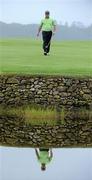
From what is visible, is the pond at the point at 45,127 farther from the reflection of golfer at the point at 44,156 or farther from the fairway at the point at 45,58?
the fairway at the point at 45,58

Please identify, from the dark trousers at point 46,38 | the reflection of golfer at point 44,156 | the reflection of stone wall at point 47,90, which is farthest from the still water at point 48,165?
the dark trousers at point 46,38

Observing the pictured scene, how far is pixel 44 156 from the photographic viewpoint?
1652cm

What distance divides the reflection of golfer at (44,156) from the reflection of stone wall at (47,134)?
0.81 meters

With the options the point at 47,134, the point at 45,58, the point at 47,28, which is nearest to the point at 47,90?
the point at 47,28

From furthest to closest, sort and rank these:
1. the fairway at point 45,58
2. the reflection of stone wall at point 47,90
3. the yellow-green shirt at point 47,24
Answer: the yellow-green shirt at point 47,24
the fairway at point 45,58
the reflection of stone wall at point 47,90

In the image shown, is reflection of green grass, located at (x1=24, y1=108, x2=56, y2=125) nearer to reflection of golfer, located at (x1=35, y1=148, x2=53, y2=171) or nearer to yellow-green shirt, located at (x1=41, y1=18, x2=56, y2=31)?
yellow-green shirt, located at (x1=41, y1=18, x2=56, y2=31)

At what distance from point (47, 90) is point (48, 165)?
393 inches

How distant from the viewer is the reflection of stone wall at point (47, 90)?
83.4 ft

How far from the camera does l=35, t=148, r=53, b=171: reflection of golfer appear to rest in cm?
1587

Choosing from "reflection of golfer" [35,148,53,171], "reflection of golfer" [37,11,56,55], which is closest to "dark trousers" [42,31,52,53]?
"reflection of golfer" [37,11,56,55]

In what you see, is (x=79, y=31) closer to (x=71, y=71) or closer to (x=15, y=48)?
(x=15, y=48)

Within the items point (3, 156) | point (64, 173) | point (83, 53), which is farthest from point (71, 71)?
point (64, 173)

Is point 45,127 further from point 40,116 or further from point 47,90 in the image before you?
point 47,90

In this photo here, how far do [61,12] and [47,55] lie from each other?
4.59 metres
